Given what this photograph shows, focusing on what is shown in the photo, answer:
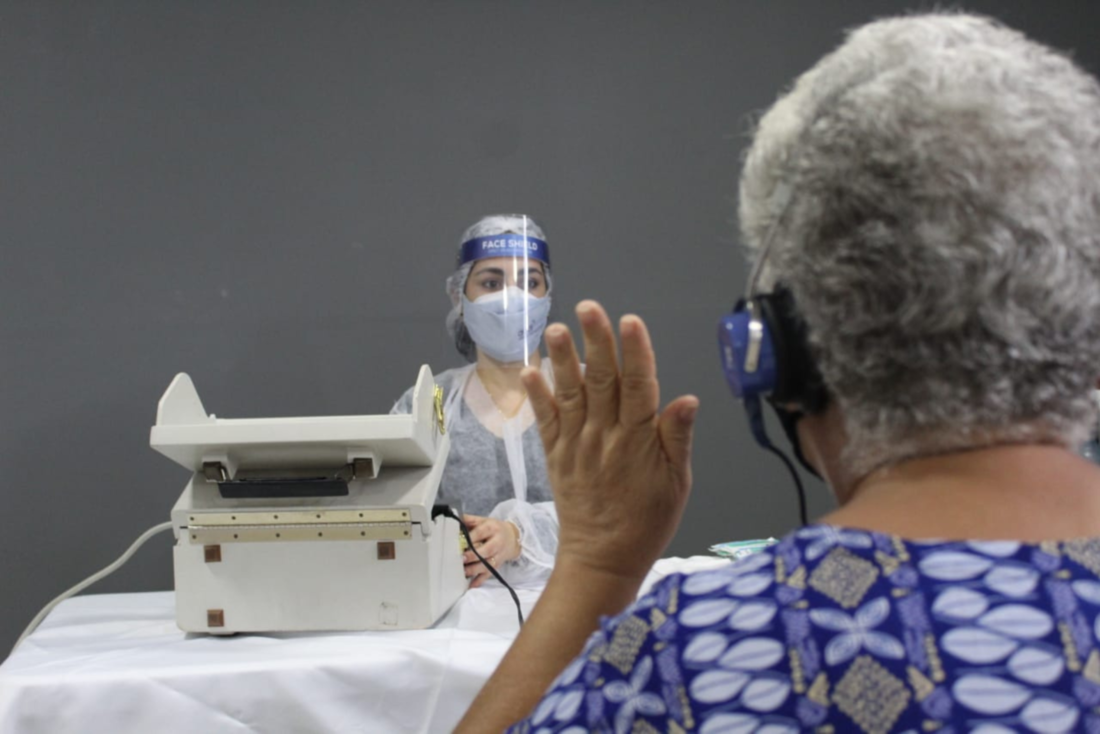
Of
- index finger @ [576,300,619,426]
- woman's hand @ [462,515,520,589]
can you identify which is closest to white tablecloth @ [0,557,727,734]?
Answer: woman's hand @ [462,515,520,589]

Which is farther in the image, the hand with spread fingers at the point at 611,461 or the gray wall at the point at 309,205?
the gray wall at the point at 309,205

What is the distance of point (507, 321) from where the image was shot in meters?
2.20

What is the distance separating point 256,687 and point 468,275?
131 cm

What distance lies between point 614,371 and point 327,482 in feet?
2.29

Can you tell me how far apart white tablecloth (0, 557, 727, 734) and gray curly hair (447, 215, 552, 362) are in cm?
119

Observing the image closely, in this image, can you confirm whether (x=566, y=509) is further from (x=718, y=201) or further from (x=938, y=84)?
(x=718, y=201)

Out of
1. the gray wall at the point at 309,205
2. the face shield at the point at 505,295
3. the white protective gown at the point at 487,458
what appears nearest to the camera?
the white protective gown at the point at 487,458

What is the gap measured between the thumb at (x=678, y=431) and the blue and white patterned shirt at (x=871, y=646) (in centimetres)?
20

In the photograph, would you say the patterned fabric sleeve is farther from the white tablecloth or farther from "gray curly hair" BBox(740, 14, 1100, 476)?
the white tablecloth

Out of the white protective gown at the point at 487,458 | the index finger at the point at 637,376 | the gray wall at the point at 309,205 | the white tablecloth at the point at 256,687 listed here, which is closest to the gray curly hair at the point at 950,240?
the index finger at the point at 637,376

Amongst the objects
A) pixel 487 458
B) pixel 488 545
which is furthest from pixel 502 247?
pixel 488 545

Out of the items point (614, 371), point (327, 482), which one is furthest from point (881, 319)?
point (327, 482)

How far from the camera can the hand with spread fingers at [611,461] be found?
70 centimetres

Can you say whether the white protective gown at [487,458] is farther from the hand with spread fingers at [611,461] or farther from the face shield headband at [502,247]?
the hand with spread fingers at [611,461]
